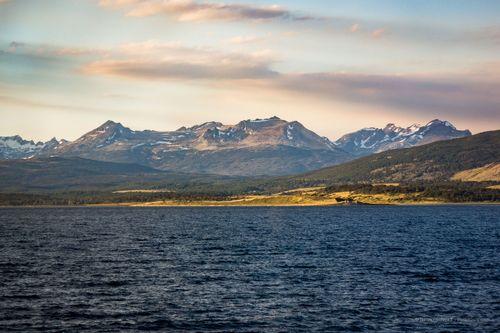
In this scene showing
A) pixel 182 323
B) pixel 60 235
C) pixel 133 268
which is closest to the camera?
pixel 182 323

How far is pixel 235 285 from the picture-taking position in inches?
3740

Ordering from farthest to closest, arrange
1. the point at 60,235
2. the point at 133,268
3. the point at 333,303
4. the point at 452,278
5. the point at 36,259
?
the point at 60,235 < the point at 36,259 < the point at 133,268 < the point at 452,278 < the point at 333,303

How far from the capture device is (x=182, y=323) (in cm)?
7112

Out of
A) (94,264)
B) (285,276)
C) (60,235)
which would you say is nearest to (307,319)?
(285,276)

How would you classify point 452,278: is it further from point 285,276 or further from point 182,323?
point 182,323

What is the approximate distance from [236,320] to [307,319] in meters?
7.79

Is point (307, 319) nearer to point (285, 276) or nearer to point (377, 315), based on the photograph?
point (377, 315)

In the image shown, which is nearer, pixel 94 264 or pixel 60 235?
pixel 94 264

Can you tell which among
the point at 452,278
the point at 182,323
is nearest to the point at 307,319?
the point at 182,323

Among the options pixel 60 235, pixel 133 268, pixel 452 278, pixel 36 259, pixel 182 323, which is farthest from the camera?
pixel 60 235

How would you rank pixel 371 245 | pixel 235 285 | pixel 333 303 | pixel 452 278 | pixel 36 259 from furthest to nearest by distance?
pixel 371 245
pixel 36 259
pixel 452 278
pixel 235 285
pixel 333 303

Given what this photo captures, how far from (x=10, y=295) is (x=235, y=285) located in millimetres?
30041

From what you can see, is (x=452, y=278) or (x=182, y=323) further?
(x=452, y=278)

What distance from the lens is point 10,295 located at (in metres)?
85.7
